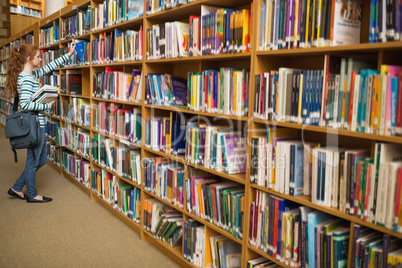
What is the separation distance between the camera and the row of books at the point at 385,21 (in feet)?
4.12

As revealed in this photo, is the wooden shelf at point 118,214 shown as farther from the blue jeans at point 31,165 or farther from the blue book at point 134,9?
the blue book at point 134,9

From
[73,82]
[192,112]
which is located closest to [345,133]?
[192,112]

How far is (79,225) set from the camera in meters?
3.15

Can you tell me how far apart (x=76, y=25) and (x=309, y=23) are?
130 inches

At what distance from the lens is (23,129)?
3.48 m

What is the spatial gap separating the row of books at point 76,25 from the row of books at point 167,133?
171 cm

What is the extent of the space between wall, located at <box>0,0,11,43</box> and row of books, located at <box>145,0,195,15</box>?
786 cm

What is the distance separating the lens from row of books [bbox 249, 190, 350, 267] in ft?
4.92

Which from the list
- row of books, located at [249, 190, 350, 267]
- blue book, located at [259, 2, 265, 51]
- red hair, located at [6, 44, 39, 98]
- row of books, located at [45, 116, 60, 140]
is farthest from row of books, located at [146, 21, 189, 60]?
row of books, located at [45, 116, 60, 140]

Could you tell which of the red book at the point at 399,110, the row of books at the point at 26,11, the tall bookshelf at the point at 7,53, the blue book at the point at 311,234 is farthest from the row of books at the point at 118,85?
the row of books at the point at 26,11

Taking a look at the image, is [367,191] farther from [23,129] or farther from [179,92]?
[23,129]

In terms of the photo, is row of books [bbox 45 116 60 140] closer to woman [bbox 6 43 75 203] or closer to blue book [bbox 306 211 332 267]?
woman [bbox 6 43 75 203]

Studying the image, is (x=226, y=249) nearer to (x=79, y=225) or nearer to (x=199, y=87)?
(x=199, y=87)

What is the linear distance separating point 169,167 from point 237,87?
0.93 meters
